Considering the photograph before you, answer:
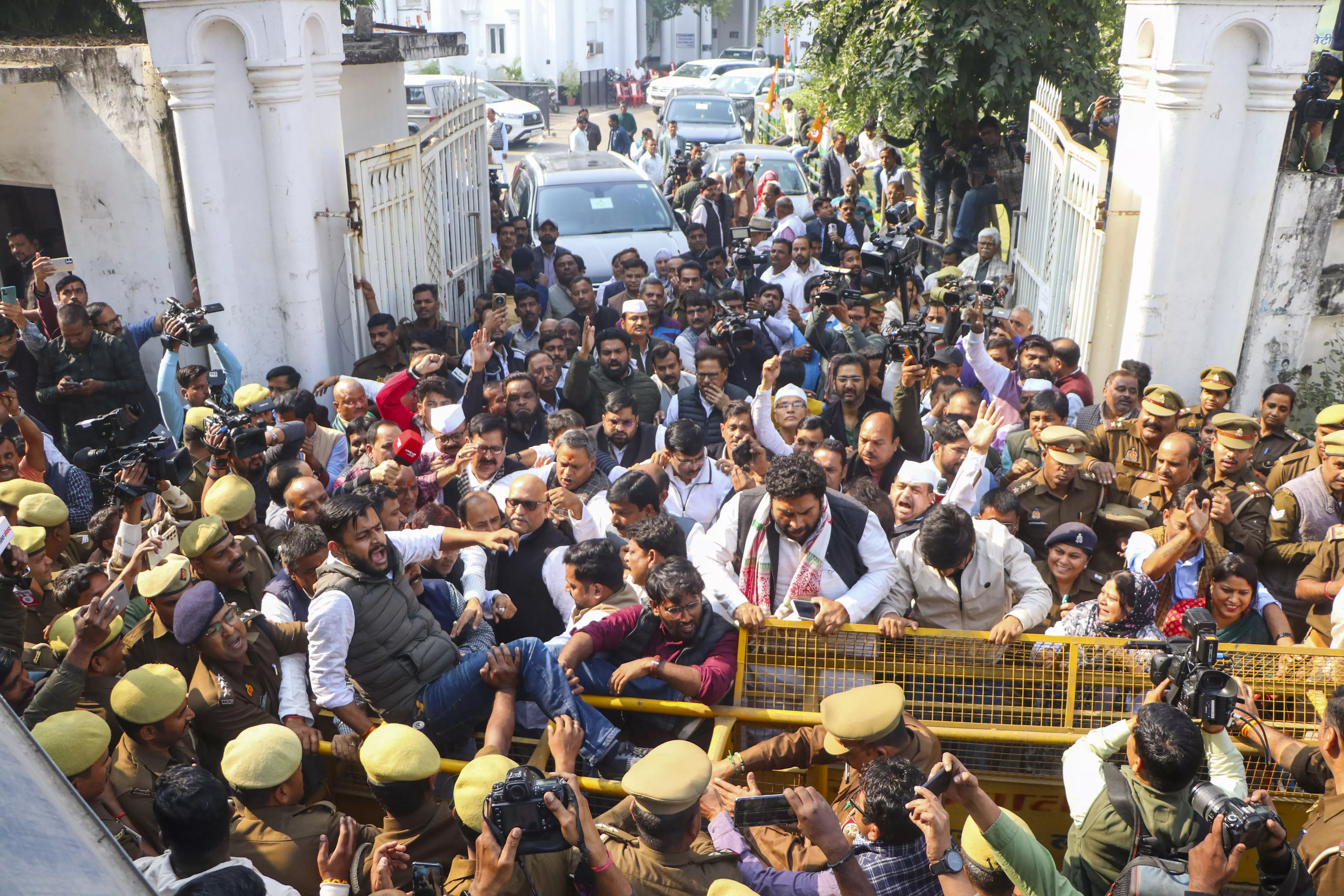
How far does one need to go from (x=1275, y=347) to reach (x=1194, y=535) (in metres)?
2.98

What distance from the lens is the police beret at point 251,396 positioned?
5.75 m

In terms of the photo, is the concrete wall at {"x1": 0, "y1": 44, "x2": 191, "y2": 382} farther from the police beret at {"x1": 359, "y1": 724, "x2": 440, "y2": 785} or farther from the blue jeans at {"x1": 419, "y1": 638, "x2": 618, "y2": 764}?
the police beret at {"x1": 359, "y1": 724, "x2": 440, "y2": 785}

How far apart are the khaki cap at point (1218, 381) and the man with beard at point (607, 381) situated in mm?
2998

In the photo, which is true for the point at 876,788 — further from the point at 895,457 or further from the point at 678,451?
the point at 895,457

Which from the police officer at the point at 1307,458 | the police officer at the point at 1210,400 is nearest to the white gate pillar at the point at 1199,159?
the police officer at the point at 1210,400

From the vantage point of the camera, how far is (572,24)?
37.9m

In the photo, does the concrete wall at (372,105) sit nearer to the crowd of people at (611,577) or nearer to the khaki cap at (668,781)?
the crowd of people at (611,577)

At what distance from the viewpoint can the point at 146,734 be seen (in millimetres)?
3443

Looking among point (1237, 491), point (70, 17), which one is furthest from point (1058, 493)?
point (70, 17)

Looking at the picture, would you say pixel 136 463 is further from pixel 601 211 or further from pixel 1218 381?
pixel 601 211

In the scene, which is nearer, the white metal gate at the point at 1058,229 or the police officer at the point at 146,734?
the police officer at the point at 146,734

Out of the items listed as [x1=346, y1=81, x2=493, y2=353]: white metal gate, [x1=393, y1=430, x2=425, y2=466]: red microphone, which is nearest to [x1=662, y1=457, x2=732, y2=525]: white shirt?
[x1=393, y1=430, x2=425, y2=466]: red microphone

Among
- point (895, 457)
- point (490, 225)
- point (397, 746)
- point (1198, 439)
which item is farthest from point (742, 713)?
point (490, 225)

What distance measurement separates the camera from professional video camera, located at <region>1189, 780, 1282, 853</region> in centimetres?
270
